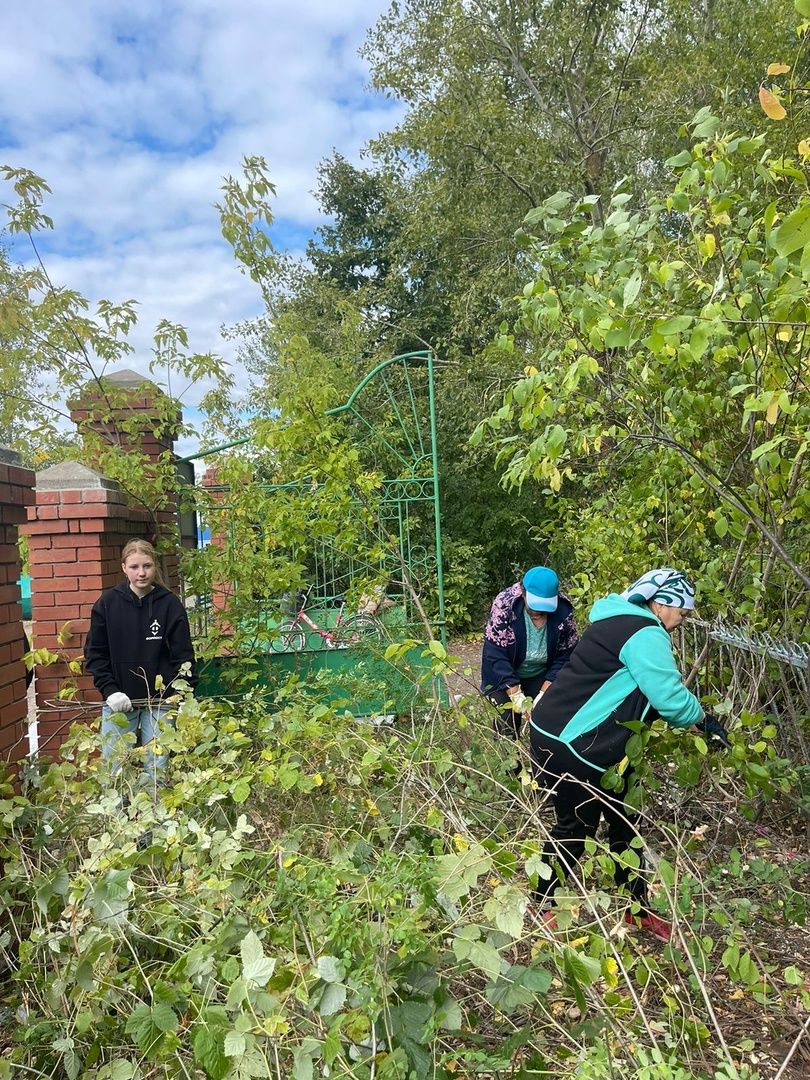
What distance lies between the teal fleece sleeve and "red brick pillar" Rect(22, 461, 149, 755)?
278 cm

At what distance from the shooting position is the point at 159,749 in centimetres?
257

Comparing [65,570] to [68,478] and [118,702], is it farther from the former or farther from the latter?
[118,702]

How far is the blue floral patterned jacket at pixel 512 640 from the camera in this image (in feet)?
12.8

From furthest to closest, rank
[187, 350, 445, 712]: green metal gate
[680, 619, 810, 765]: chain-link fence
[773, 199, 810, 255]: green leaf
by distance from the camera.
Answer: [187, 350, 445, 712]: green metal gate < [680, 619, 810, 765]: chain-link fence < [773, 199, 810, 255]: green leaf

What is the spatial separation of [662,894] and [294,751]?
122cm

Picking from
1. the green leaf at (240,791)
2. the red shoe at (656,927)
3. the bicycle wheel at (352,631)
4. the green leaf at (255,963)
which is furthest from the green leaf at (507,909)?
the bicycle wheel at (352,631)

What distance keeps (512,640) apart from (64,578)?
2.41 meters

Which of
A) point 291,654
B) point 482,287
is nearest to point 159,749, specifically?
point 291,654

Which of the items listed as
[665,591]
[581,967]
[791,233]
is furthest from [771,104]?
[581,967]

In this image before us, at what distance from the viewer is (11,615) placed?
2799 millimetres

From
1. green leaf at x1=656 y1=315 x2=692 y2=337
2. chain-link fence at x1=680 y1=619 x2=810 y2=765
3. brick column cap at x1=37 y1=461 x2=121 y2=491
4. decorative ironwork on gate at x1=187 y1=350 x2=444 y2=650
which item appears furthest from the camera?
decorative ironwork on gate at x1=187 y1=350 x2=444 y2=650

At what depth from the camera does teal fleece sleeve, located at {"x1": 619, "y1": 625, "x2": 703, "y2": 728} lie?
262 cm

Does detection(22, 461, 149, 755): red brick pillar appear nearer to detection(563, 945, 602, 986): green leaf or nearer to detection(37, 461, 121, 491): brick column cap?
detection(37, 461, 121, 491): brick column cap

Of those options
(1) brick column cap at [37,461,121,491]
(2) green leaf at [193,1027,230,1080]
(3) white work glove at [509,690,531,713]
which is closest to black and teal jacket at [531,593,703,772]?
(3) white work glove at [509,690,531,713]
